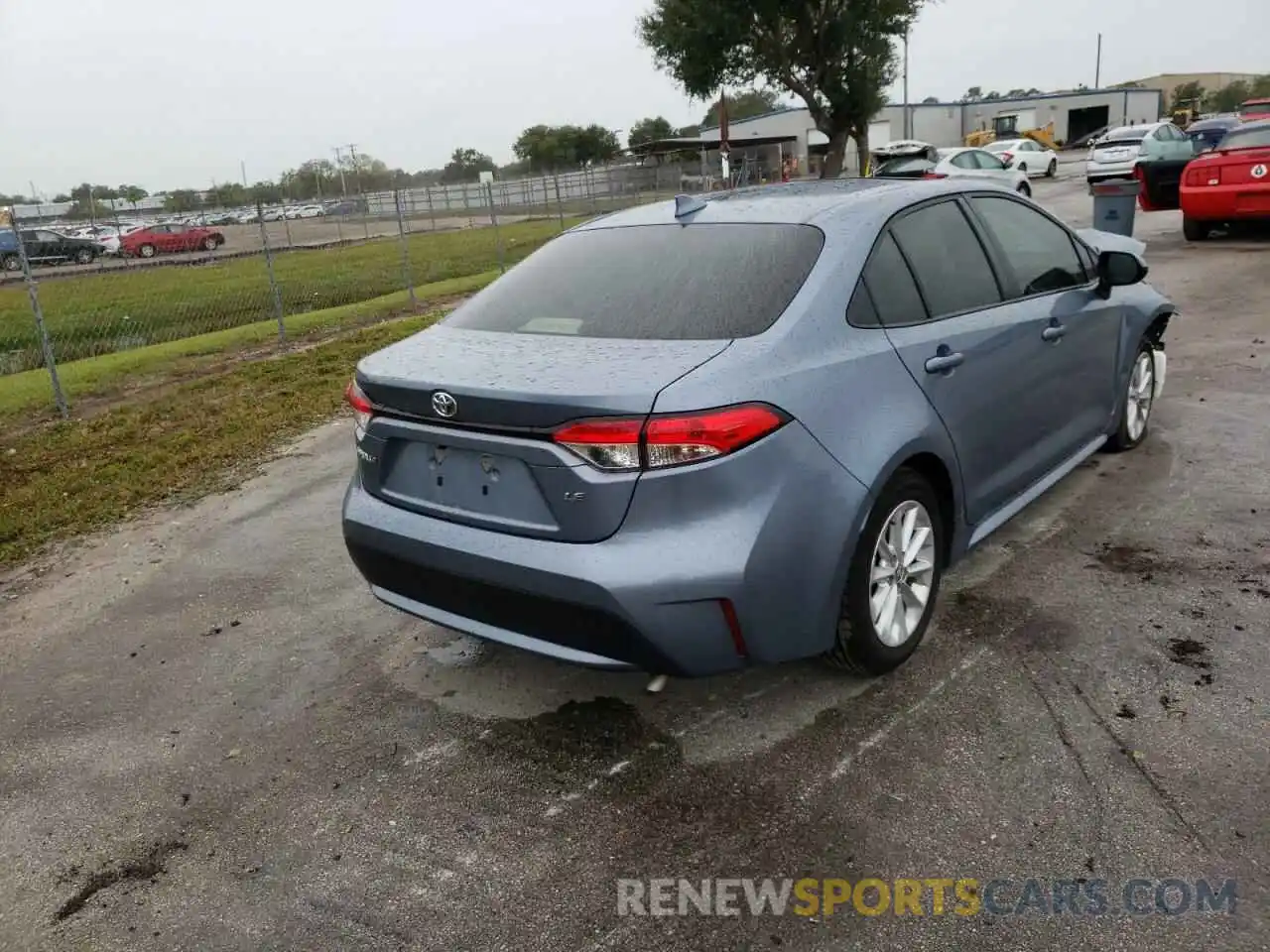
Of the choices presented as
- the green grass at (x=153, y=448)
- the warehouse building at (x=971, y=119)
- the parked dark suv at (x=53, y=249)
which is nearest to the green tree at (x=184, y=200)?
the parked dark suv at (x=53, y=249)

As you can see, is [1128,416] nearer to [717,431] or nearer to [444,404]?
[717,431]

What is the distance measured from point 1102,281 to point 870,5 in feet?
118

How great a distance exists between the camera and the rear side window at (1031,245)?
13.6ft

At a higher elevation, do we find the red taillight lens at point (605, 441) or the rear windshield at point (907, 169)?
the rear windshield at point (907, 169)

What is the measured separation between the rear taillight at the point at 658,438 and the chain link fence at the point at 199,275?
7604 millimetres

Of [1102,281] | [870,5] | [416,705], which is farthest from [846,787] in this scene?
[870,5]

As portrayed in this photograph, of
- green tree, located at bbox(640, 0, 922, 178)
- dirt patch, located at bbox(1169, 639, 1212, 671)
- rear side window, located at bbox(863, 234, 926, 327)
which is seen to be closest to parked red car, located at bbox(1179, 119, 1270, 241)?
dirt patch, located at bbox(1169, 639, 1212, 671)

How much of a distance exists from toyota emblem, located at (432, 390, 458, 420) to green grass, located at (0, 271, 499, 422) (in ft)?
25.2

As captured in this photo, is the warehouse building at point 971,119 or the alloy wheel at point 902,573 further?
the warehouse building at point 971,119

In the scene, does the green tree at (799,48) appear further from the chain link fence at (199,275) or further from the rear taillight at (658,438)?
the rear taillight at (658,438)

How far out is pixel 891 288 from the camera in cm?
339

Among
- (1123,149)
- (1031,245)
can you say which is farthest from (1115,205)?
(1123,149)

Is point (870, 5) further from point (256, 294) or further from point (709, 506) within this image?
point (709, 506)

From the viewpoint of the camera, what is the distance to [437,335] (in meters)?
3.53
